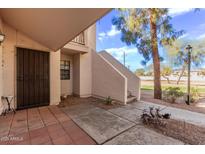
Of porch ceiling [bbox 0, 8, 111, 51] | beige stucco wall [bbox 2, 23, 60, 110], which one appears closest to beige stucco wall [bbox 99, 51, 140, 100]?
porch ceiling [bbox 0, 8, 111, 51]

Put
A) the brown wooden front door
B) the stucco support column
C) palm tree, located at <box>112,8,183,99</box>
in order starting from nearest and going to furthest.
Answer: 1. the brown wooden front door
2. the stucco support column
3. palm tree, located at <box>112,8,183,99</box>

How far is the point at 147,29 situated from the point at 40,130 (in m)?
7.26

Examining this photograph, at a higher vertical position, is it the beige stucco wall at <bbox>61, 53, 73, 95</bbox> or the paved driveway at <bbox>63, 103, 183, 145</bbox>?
the beige stucco wall at <bbox>61, 53, 73, 95</bbox>

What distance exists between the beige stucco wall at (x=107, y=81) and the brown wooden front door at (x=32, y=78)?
2786mm

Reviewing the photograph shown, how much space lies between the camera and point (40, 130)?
2.83m

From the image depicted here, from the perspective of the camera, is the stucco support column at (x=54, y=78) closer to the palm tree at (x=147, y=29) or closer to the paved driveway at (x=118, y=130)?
the paved driveway at (x=118, y=130)

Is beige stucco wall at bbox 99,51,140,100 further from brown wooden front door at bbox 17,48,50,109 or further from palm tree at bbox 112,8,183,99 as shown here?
brown wooden front door at bbox 17,48,50,109

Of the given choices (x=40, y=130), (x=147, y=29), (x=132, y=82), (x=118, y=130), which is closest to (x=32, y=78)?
(x=40, y=130)

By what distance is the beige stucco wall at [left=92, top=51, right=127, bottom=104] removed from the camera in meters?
5.51

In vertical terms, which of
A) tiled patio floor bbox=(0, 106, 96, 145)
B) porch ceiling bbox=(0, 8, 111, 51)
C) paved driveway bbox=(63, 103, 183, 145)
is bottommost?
paved driveway bbox=(63, 103, 183, 145)

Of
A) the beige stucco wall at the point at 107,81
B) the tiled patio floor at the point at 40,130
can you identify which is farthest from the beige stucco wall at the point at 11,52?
the beige stucco wall at the point at 107,81

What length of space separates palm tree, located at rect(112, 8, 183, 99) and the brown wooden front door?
477 cm
